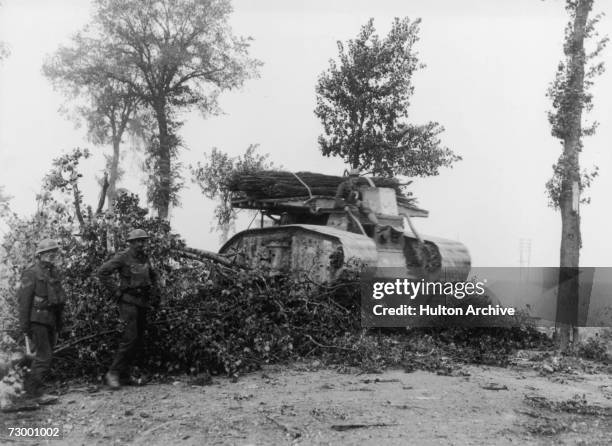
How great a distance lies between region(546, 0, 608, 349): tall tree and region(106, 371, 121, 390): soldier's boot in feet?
24.2

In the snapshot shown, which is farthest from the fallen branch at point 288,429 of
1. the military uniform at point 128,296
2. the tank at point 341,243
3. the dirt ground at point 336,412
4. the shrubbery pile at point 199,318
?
the tank at point 341,243

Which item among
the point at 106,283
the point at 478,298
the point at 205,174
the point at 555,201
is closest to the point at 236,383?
the point at 106,283

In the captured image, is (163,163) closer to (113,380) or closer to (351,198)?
(351,198)

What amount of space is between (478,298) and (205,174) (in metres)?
10.4

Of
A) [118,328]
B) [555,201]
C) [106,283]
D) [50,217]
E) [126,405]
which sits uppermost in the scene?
[555,201]

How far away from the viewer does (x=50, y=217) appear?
28.6 feet

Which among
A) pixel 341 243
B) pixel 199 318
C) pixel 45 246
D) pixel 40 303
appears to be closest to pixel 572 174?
pixel 341 243

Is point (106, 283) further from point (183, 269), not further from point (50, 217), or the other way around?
point (50, 217)

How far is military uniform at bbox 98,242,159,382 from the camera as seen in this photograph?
7.08 metres

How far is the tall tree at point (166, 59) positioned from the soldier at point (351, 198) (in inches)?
404

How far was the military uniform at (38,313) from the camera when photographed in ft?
21.2

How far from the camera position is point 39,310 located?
257 inches

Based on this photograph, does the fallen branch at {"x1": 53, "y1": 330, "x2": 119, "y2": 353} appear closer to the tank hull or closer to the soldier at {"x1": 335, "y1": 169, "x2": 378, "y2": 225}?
the tank hull

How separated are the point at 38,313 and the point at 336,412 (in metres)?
2.97
